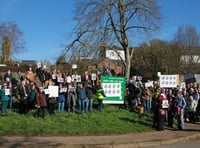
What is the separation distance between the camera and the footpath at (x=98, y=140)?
802cm

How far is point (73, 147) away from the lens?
314 inches

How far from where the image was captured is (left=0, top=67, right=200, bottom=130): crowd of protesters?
11586mm

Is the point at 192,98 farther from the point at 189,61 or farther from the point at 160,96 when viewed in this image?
the point at 189,61

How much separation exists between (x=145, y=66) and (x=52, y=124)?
31.0 metres

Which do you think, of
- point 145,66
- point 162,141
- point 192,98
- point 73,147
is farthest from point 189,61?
point 73,147

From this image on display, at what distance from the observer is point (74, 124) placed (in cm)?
1092

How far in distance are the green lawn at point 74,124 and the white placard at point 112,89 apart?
5.75 feet

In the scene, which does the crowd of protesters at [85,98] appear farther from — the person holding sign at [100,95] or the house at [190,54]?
the house at [190,54]

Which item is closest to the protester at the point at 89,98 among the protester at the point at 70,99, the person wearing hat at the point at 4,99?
the protester at the point at 70,99

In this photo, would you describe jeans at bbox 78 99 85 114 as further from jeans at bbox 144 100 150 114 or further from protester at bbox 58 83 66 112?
jeans at bbox 144 100 150 114

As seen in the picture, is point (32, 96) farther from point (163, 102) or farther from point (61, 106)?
point (163, 102)

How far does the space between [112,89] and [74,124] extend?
15.5 ft

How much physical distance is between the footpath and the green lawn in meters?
0.52

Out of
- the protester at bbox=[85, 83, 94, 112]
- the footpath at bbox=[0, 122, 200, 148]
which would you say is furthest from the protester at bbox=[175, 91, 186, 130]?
the protester at bbox=[85, 83, 94, 112]
